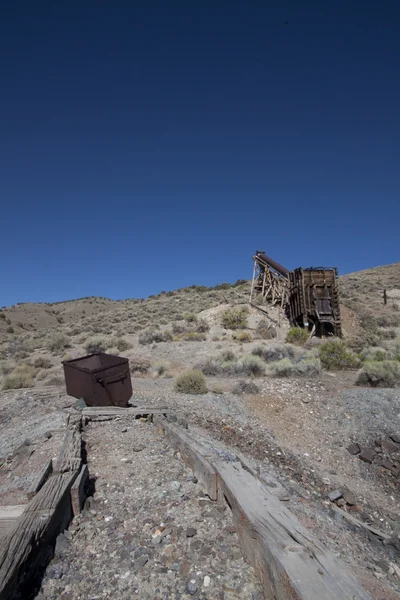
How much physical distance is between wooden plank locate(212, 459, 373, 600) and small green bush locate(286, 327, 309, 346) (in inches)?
674

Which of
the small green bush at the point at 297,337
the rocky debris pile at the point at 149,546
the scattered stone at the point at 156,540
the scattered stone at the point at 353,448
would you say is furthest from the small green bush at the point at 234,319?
the scattered stone at the point at 156,540

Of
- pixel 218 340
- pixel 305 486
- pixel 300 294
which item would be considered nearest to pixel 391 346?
pixel 300 294

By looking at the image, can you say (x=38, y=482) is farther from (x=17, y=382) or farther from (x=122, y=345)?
(x=122, y=345)

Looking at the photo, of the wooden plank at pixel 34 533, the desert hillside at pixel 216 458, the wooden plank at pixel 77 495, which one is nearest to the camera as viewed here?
the wooden plank at pixel 34 533

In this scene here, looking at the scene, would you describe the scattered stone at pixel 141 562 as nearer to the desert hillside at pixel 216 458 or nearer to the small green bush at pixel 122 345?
the desert hillside at pixel 216 458

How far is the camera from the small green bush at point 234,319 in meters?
23.6

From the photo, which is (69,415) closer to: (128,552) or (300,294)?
(128,552)

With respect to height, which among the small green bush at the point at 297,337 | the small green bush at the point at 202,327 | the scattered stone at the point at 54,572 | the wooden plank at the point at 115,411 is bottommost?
the scattered stone at the point at 54,572

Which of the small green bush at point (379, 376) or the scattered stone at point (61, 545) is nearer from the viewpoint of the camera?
the scattered stone at point (61, 545)

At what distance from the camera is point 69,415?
684cm

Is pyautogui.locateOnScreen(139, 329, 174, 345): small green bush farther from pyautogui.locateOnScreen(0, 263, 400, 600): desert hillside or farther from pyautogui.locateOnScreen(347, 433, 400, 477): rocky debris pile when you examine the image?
pyautogui.locateOnScreen(347, 433, 400, 477): rocky debris pile

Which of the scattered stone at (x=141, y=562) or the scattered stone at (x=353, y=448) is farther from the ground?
the scattered stone at (x=141, y=562)

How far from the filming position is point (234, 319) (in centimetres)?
2403

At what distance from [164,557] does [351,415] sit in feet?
25.5
